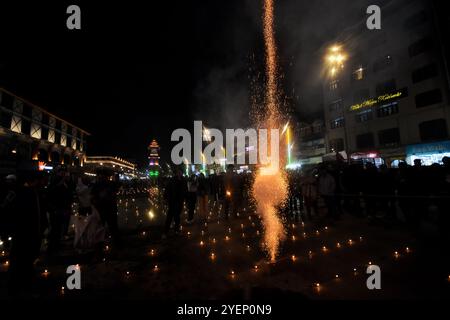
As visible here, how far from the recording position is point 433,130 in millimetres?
26328

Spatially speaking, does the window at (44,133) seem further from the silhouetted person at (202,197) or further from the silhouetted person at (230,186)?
the silhouetted person at (230,186)

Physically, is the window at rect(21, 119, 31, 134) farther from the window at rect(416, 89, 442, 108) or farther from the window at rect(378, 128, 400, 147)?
the window at rect(416, 89, 442, 108)

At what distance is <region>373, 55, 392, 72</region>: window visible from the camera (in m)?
31.0

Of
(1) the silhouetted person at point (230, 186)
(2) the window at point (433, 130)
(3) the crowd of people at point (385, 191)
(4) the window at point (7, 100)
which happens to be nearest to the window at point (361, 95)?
(2) the window at point (433, 130)

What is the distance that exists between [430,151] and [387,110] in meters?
7.50

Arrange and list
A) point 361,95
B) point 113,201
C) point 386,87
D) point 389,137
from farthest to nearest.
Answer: point 361,95 → point 386,87 → point 389,137 → point 113,201

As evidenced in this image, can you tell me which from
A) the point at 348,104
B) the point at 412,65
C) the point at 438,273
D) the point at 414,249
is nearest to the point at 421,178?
the point at 414,249

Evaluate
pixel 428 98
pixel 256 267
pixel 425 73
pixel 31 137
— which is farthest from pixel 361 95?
pixel 31 137

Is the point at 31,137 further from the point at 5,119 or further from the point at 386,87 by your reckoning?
the point at 386,87

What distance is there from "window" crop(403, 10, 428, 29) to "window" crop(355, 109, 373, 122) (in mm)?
10308

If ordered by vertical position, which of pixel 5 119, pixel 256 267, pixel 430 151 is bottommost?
pixel 256 267

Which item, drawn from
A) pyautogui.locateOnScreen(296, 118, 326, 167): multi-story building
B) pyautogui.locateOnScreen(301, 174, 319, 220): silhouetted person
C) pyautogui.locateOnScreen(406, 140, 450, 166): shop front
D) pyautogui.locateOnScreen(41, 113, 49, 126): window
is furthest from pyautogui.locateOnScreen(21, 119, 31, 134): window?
pyautogui.locateOnScreen(406, 140, 450, 166): shop front
